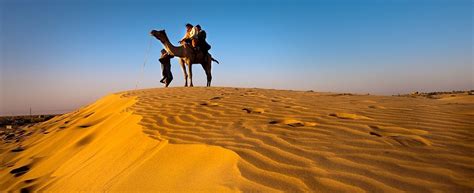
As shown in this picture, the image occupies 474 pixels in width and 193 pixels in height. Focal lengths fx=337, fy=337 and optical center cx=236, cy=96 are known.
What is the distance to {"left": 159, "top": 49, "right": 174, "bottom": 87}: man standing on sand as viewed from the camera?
45.0 feet

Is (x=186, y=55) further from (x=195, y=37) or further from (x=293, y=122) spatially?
(x=293, y=122)

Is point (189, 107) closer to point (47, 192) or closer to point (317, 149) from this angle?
point (47, 192)

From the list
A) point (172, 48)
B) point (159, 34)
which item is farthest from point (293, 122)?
point (172, 48)

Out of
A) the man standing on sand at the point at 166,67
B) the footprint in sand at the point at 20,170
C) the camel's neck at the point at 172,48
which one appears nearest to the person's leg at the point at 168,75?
the man standing on sand at the point at 166,67

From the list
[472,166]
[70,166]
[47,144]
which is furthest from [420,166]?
[47,144]

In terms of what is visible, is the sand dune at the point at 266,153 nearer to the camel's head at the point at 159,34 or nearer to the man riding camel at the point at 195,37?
the camel's head at the point at 159,34

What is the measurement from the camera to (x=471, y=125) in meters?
3.91

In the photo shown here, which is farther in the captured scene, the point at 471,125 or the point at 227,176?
the point at 471,125

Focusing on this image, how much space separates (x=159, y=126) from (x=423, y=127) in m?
3.37

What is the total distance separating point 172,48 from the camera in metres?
12.2

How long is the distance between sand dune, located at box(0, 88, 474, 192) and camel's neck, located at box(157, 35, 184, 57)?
6.46 metres

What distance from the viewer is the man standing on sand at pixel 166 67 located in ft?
45.0

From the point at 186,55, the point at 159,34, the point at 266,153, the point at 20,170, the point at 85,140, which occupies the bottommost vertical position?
the point at 20,170

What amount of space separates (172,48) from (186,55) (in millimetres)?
744
